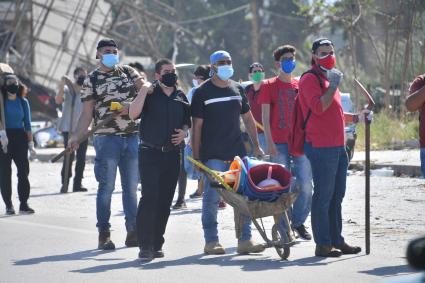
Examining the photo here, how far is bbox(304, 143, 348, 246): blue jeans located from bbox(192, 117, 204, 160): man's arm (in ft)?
3.47

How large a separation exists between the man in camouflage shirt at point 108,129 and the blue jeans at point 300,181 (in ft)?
5.16

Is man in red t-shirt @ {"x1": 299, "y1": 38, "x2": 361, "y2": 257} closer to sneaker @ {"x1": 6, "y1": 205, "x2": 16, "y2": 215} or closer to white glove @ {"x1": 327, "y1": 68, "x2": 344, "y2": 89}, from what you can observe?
white glove @ {"x1": 327, "y1": 68, "x2": 344, "y2": 89}

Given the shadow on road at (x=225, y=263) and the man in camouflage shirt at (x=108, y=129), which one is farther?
the man in camouflage shirt at (x=108, y=129)

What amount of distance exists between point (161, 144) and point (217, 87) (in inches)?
30.7

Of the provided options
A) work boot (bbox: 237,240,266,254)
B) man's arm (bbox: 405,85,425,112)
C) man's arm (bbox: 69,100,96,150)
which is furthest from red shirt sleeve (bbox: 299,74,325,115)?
man's arm (bbox: 69,100,96,150)

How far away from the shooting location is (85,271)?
9617mm

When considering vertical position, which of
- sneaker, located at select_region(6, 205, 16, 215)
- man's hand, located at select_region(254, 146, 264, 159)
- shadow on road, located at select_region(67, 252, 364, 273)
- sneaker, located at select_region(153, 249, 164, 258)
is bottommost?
shadow on road, located at select_region(67, 252, 364, 273)

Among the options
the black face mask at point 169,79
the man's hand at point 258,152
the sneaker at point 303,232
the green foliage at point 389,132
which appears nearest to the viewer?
the black face mask at point 169,79

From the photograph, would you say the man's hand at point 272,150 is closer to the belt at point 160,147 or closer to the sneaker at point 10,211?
the belt at point 160,147

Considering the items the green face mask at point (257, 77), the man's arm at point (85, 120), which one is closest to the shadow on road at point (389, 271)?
the man's arm at point (85, 120)

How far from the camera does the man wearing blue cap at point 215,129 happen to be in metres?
10.6

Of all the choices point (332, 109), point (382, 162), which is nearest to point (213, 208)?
point (332, 109)

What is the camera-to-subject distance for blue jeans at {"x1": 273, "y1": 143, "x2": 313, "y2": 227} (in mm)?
11500

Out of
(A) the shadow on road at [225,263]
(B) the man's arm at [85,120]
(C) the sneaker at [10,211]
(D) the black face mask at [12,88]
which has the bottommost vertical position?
(A) the shadow on road at [225,263]
